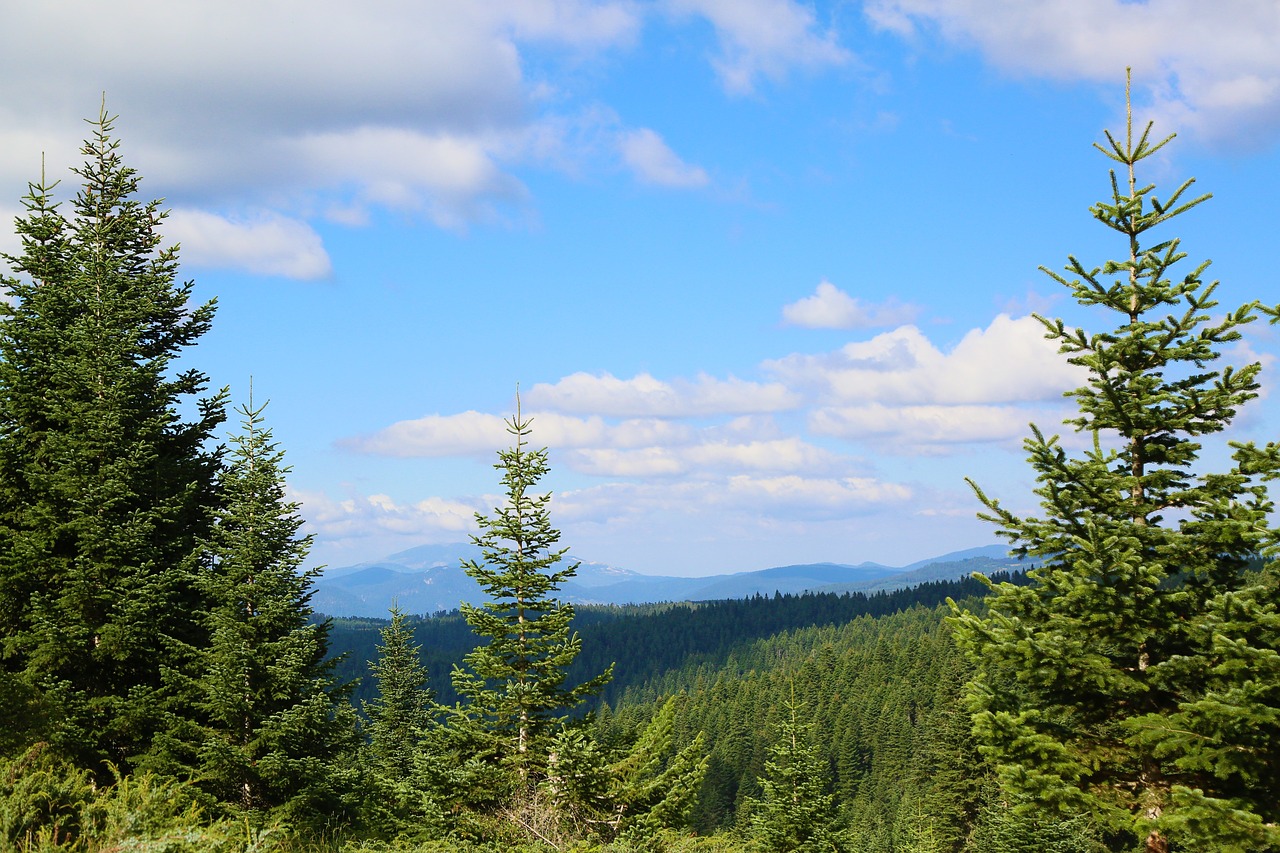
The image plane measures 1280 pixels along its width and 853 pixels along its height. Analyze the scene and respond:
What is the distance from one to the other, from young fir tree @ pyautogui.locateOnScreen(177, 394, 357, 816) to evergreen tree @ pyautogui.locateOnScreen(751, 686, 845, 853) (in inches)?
734

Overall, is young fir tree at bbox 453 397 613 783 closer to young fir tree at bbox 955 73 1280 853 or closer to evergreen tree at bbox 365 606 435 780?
young fir tree at bbox 955 73 1280 853

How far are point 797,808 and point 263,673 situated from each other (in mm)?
21742

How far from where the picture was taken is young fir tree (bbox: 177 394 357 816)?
1747cm

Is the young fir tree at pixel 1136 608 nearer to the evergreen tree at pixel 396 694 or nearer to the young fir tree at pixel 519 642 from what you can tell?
the young fir tree at pixel 519 642

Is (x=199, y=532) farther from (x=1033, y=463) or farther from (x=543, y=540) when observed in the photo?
(x=1033, y=463)

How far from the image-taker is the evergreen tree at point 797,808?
31.8m

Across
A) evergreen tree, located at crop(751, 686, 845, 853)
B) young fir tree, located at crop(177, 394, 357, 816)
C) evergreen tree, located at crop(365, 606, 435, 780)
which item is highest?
young fir tree, located at crop(177, 394, 357, 816)

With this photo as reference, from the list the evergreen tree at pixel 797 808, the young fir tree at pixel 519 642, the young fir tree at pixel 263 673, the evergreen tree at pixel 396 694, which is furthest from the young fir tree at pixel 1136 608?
the evergreen tree at pixel 396 694

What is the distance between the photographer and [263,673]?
1814cm

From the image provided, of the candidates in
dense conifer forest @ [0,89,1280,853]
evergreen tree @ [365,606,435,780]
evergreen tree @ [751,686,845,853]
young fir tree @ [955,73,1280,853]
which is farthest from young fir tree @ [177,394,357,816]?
evergreen tree @ [365,606,435,780]

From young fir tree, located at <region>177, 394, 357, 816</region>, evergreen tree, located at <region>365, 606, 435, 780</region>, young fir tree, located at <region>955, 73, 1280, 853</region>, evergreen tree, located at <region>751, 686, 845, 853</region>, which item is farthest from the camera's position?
evergreen tree, located at <region>365, 606, 435, 780</region>

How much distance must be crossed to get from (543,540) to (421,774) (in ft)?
17.5

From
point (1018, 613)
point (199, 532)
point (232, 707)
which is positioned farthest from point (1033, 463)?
point (199, 532)

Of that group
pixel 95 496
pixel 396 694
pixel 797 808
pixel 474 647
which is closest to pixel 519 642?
pixel 474 647
